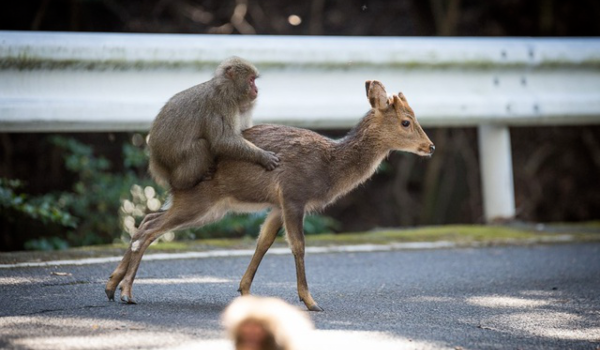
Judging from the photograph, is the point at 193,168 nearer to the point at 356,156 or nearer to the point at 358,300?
the point at 356,156

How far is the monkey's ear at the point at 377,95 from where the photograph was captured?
6.51 metres

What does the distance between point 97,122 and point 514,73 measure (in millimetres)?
3829

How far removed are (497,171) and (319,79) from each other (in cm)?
184

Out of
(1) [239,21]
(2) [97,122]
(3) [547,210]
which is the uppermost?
(1) [239,21]

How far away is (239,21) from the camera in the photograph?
12531 mm

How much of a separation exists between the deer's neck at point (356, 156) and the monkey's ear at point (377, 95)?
0.10 meters

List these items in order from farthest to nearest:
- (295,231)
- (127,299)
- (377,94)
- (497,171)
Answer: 1. (497,171)
2. (377,94)
3. (295,231)
4. (127,299)

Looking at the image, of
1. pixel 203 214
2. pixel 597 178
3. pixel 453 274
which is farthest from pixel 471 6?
pixel 203 214

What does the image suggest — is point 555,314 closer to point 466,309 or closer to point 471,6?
point 466,309

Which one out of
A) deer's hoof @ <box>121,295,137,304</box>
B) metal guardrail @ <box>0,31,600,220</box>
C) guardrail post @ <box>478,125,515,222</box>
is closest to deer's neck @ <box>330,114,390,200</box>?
metal guardrail @ <box>0,31,600,220</box>

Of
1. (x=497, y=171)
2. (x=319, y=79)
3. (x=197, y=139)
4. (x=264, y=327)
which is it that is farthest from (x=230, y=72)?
(x=264, y=327)

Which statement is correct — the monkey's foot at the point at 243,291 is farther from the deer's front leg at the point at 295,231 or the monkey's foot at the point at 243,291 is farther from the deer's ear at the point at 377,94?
the deer's ear at the point at 377,94

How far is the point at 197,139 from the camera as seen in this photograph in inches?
235

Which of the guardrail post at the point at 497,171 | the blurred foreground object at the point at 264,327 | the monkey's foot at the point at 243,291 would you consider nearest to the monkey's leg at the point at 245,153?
the monkey's foot at the point at 243,291
